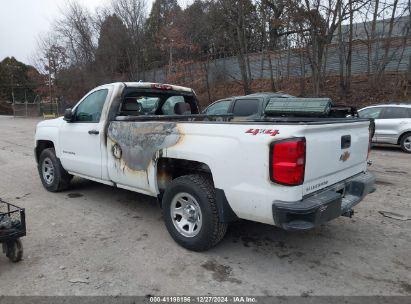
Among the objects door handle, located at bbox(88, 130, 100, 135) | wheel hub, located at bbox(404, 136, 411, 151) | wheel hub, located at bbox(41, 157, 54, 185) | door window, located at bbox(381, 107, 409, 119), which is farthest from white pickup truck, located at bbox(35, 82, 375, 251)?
door window, located at bbox(381, 107, 409, 119)

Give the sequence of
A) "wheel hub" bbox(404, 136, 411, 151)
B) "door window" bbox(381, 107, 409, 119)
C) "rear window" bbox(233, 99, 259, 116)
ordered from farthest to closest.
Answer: "door window" bbox(381, 107, 409, 119)
"wheel hub" bbox(404, 136, 411, 151)
"rear window" bbox(233, 99, 259, 116)

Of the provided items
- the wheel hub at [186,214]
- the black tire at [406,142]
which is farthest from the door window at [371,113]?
the wheel hub at [186,214]

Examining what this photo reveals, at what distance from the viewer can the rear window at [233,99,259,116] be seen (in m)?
9.55

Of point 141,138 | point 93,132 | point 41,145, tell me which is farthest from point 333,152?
point 41,145

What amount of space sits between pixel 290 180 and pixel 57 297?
88.6 inches

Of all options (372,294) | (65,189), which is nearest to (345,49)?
(65,189)

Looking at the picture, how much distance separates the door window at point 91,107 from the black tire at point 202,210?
1.91m

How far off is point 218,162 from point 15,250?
2.25 m

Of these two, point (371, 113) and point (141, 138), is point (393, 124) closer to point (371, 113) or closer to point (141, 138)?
point (371, 113)

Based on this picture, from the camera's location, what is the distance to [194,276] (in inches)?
138

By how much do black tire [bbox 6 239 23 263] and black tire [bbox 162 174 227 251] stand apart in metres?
1.55

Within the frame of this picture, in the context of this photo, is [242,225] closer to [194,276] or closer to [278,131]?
[194,276]

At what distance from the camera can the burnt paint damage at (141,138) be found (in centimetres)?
416

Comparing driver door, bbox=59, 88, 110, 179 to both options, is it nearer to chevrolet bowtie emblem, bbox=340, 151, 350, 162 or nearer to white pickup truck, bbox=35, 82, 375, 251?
white pickup truck, bbox=35, 82, 375, 251
